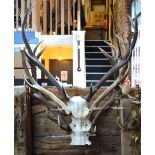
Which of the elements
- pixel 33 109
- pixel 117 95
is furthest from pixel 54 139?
pixel 117 95

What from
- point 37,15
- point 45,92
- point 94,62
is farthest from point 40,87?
point 94,62

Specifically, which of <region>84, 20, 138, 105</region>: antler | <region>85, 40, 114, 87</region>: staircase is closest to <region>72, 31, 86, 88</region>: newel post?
<region>85, 40, 114, 87</region>: staircase

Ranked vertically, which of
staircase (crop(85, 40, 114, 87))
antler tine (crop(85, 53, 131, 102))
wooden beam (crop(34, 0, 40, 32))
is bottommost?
staircase (crop(85, 40, 114, 87))

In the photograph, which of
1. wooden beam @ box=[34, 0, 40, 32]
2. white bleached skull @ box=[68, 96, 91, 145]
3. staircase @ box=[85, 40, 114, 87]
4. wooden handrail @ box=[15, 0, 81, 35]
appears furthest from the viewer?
staircase @ box=[85, 40, 114, 87]

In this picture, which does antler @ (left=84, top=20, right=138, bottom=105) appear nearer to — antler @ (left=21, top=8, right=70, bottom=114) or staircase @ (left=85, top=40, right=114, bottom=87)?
antler @ (left=21, top=8, right=70, bottom=114)

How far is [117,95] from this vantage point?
1450mm

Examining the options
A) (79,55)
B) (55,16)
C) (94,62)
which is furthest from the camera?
(94,62)

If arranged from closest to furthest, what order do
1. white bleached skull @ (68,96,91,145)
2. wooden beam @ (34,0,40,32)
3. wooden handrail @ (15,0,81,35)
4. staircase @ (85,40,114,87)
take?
white bleached skull @ (68,96,91,145), wooden beam @ (34,0,40,32), wooden handrail @ (15,0,81,35), staircase @ (85,40,114,87)

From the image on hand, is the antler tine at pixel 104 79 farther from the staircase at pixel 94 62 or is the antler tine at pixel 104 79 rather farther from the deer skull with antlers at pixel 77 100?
the staircase at pixel 94 62

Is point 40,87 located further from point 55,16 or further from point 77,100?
point 55,16

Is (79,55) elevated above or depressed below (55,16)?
below

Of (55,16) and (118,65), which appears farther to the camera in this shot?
(55,16)
